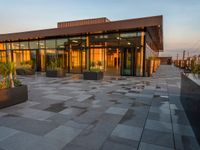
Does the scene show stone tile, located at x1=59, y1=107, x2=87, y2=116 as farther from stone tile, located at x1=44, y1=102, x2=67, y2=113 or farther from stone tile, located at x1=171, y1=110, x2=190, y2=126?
stone tile, located at x1=171, y1=110, x2=190, y2=126

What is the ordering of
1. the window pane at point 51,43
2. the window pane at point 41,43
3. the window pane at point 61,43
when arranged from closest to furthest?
the window pane at point 61,43
the window pane at point 51,43
the window pane at point 41,43

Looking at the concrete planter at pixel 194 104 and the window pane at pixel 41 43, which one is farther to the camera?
the window pane at pixel 41 43

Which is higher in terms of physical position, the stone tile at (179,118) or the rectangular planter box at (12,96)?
the rectangular planter box at (12,96)

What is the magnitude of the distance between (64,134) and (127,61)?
10.2 metres

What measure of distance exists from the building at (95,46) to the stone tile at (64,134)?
8.79 m

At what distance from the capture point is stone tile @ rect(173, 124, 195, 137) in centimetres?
277

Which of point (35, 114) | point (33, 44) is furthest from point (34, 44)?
point (35, 114)

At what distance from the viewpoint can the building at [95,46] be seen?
11.3 meters

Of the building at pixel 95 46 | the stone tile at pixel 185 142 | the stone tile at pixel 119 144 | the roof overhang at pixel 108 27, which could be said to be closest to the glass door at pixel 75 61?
the building at pixel 95 46

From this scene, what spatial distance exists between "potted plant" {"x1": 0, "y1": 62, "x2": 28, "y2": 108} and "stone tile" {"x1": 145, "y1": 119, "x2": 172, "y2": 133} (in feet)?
12.6

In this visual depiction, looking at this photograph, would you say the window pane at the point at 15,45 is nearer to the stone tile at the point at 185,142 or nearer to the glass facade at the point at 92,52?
the glass facade at the point at 92,52

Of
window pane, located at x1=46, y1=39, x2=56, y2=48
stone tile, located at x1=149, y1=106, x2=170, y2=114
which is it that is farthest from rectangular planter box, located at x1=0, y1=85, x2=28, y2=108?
window pane, located at x1=46, y1=39, x2=56, y2=48

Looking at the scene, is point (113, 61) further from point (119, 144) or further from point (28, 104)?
point (119, 144)

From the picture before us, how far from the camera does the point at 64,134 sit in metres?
2.70
